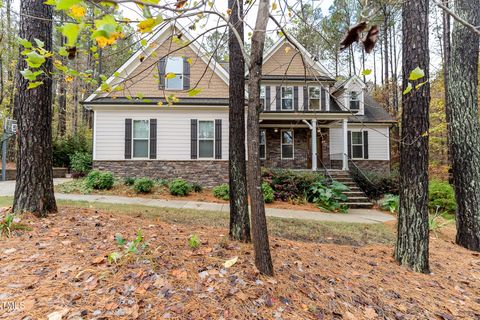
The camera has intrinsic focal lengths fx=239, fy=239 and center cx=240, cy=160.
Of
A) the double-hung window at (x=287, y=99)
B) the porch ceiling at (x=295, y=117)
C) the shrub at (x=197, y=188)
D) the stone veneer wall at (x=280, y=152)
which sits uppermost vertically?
the double-hung window at (x=287, y=99)

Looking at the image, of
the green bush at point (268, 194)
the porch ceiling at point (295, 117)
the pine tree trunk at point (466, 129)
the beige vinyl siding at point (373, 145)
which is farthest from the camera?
the beige vinyl siding at point (373, 145)

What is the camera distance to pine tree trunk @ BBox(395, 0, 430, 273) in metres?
3.20

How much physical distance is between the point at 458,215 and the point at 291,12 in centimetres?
479

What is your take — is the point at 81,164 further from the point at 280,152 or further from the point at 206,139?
the point at 280,152

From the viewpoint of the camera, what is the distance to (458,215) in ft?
14.8

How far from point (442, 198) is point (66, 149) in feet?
57.8

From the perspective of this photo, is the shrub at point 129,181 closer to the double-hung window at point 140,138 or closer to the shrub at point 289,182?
the double-hung window at point 140,138

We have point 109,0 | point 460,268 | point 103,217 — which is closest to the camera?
point 109,0

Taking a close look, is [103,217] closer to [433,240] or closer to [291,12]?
[291,12]

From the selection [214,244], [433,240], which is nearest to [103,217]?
[214,244]

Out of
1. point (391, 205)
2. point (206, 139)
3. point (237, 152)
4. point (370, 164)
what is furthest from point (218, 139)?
point (370, 164)

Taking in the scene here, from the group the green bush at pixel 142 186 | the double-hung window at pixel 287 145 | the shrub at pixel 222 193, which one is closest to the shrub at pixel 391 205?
the shrub at pixel 222 193

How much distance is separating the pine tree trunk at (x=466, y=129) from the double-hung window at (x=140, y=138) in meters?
9.98

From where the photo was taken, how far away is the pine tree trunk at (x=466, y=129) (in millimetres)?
4352
